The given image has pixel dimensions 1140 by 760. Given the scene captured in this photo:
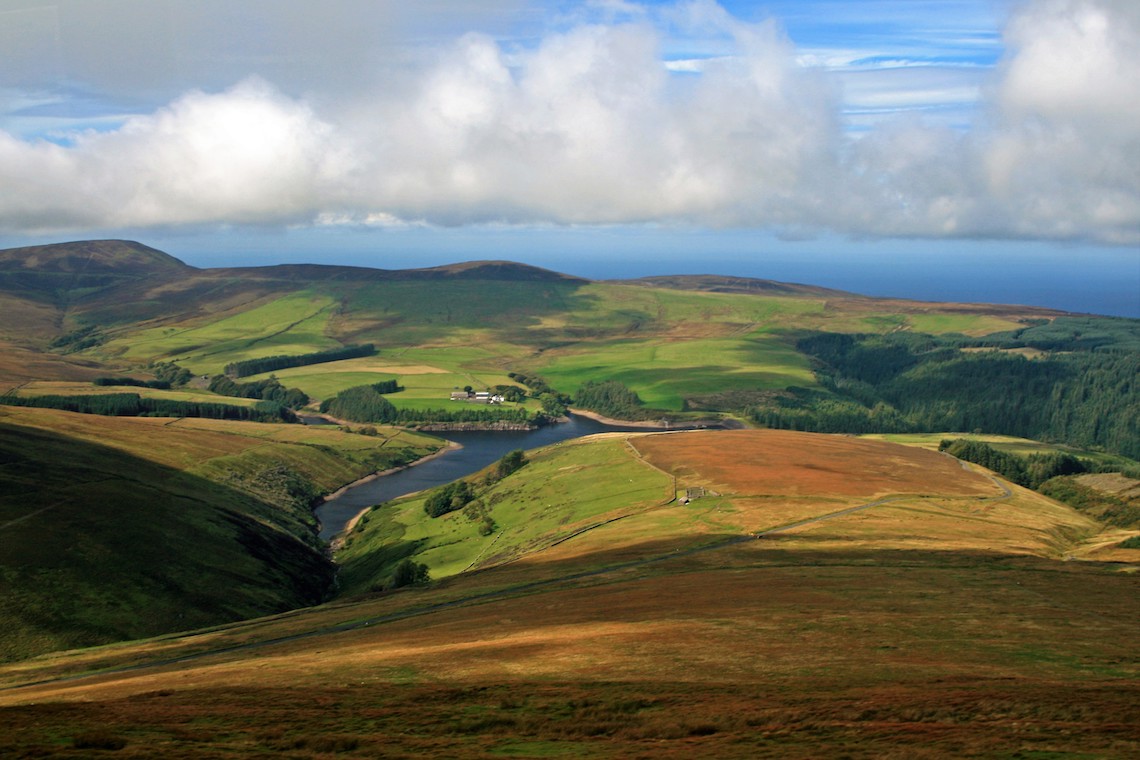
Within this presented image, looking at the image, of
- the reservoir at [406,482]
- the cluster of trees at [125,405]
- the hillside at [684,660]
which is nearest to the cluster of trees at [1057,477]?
the hillside at [684,660]

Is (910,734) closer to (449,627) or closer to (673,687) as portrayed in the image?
(673,687)

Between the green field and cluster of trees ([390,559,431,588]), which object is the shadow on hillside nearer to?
the green field

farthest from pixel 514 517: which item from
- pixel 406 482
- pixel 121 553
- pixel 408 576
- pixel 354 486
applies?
pixel 354 486

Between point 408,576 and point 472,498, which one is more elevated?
point 408,576

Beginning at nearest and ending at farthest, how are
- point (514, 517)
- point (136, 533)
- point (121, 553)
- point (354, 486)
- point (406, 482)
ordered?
point (121, 553)
point (136, 533)
point (514, 517)
point (354, 486)
point (406, 482)

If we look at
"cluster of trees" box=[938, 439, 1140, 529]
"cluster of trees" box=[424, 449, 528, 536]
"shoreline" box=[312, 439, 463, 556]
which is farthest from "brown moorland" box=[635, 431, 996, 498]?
"shoreline" box=[312, 439, 463, 556]

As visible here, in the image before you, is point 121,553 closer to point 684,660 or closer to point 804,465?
point 684,660

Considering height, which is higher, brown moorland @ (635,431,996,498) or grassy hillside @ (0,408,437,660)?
brown moorland @ (635,431,996,498)
